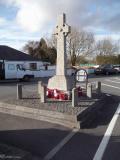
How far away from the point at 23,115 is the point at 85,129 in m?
3.02

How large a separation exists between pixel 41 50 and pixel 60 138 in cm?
6597

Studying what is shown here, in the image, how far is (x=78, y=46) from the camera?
7581 cm

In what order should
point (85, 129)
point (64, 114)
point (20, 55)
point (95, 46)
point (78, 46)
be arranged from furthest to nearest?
point (95, 46) < point (78, 46) < point (20, 55) < point (64, 114) < point (85, 129)

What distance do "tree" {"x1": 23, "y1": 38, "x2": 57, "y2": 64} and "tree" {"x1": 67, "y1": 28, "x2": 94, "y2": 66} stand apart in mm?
4031

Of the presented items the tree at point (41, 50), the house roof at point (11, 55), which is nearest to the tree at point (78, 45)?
the tree at point (41, 50)

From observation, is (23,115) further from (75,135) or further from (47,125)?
(75,135)

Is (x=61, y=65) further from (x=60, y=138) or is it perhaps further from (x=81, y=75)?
(x=60, y=138)

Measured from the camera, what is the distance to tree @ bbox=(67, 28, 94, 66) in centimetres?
7438

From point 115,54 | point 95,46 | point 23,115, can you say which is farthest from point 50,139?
point 115,54

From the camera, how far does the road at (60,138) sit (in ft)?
24.9

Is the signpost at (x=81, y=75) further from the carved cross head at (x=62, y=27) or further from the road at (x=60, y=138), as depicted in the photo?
the road at (x=60, y=138)

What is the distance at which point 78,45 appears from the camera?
75875 millimetres

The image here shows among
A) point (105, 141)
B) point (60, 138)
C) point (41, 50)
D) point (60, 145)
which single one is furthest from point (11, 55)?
point (60, 145)

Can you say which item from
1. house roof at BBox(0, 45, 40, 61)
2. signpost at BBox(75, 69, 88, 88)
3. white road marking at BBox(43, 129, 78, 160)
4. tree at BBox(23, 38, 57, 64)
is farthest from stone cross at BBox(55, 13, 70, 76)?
tree at BBox(23, 38, 57, 64)
